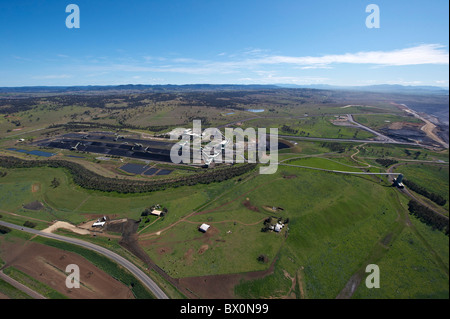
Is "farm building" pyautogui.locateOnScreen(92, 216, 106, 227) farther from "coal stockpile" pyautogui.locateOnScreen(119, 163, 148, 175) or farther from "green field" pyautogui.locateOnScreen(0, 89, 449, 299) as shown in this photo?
"coal stockpile" pyautogui.locateOnScreen(119, 163, 148, 175)

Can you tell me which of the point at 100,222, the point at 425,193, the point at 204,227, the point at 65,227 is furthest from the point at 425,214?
the point at 65,227

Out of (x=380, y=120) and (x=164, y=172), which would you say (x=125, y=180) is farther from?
(x=380, y=120)

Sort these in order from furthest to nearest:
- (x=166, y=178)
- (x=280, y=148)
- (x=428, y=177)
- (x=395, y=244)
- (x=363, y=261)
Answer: (x=280, y=148) → (x=166, y=178) → (x=428, y=177) → (x=395, y=244) → (x=363, y=261)

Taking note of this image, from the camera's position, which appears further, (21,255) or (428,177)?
(428,177)

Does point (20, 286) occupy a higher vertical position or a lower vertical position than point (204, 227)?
lower
